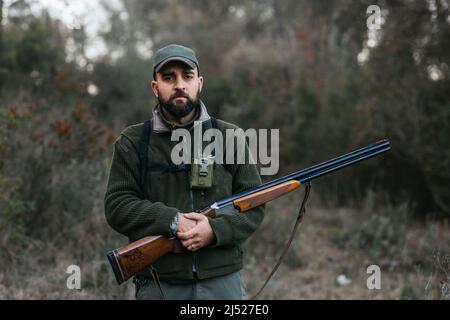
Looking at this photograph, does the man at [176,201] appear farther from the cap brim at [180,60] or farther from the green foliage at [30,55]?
the green foliage at [30,55]

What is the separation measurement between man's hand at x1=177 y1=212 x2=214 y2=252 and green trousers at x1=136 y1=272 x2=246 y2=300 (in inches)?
9.6

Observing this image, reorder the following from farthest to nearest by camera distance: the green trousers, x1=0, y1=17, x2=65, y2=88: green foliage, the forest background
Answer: x1=0, y1=17, x2=65, y2=88: green foliage, the forest background, the green trousers

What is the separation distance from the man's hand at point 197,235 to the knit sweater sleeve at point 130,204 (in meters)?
0.09

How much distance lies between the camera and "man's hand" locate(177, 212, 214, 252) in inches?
118

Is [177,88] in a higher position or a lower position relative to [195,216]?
higher

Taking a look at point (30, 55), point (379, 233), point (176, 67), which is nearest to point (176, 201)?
point (176, 67)

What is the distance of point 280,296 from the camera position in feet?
19.9

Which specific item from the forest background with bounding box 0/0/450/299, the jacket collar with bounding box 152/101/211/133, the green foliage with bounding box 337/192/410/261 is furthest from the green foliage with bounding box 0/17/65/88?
the jacket collar with bounding box 152/101/211/133

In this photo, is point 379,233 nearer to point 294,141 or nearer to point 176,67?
point 294,141

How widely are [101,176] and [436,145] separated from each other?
5547 mm

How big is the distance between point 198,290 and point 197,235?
0.34 m

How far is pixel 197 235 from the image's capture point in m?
3.00

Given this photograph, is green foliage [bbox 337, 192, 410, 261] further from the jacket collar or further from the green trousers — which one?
the jacket collar

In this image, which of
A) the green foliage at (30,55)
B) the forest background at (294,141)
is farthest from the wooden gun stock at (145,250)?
the green foliage at (30,55)
